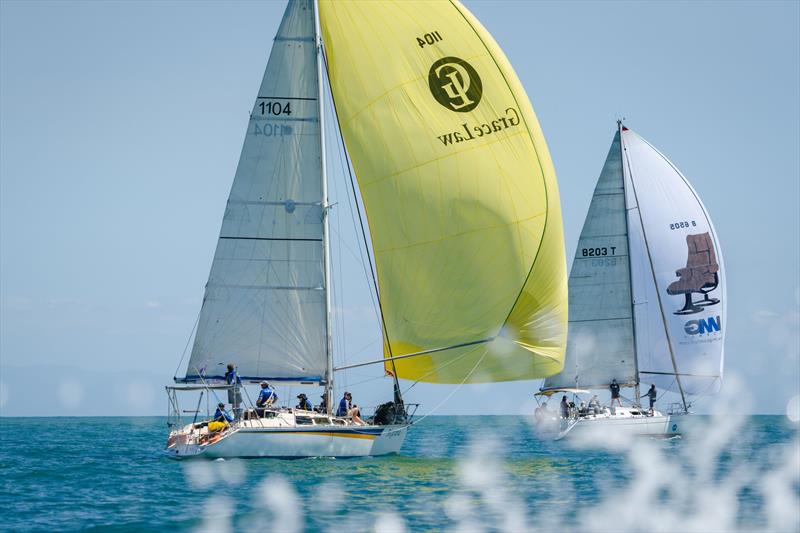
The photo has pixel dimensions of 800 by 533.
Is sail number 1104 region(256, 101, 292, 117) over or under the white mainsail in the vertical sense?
over

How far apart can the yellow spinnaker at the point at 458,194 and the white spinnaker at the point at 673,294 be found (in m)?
17.8

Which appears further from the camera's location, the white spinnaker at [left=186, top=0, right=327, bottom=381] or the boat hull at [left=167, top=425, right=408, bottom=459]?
the white spinnaker at [left=186, top=0, right=327, bottom=381]

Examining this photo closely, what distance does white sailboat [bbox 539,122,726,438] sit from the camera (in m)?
48.2

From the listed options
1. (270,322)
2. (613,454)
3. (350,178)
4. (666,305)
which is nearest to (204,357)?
(270,322)

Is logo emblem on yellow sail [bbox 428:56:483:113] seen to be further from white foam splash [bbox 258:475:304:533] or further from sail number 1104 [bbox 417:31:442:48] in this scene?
white foam splash [bbox 258:475:304:533]

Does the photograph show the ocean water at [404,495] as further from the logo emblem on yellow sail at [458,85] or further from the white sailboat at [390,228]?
the logo emblem on yellow sail at [458,85]

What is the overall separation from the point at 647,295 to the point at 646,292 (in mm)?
132

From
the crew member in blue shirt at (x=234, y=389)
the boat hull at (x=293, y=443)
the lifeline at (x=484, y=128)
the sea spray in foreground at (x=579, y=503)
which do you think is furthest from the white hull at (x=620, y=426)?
the lifeline at (x=484, y=128)

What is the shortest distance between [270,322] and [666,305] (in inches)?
843

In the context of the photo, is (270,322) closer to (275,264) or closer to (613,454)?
(275,264)

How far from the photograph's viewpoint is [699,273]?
48250mm

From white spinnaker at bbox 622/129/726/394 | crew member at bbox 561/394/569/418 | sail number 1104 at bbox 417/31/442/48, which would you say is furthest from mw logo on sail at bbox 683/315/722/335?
sail number 1104 at bbox 417/31/442/48

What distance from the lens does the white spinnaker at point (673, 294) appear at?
48.4 meters

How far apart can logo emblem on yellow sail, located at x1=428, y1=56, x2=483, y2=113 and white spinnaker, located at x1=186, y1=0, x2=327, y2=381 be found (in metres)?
4.11
